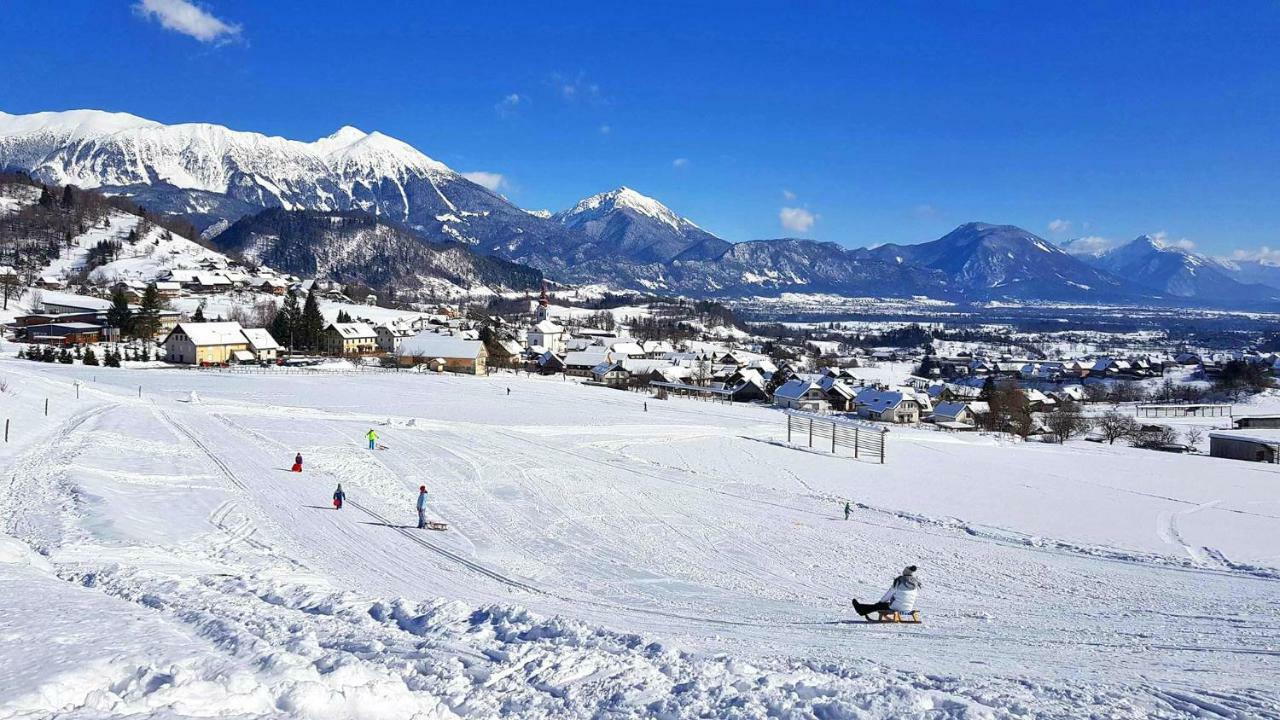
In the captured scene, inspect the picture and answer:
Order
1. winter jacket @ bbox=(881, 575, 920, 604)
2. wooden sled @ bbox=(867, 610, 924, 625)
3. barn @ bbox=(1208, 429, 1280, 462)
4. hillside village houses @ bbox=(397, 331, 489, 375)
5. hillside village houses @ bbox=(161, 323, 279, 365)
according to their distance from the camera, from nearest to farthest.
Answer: winter jacket @ bbox=(881, 575, 920, 604) → wooden sled @ bbox=(867, 610, 924, 625) → barn @ bbox=(1208, 429, 1280, 462) → hillside village houses @ bbox=(161, 323, 279, 365) → hillside village houses @ bbox=(397, 331, 489, 375)

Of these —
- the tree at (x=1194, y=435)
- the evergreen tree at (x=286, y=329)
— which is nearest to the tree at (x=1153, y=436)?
the tree at (x=1194, y=435)

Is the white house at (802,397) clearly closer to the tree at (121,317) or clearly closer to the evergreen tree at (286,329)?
the evergreen tree at (286,329)

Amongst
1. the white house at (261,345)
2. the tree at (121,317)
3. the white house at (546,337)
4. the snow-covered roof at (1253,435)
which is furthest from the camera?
the white house at (546,337)

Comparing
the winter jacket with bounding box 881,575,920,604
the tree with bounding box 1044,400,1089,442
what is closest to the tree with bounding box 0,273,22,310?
the winter jacket with bounding box 881,575,920,604

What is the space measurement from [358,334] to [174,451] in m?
59.7

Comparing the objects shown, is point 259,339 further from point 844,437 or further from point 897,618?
point 897,618

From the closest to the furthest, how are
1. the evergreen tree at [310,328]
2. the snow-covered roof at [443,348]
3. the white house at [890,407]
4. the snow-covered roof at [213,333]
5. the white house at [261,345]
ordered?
the snow-covered roof at [213,333], the white house at [890,407], the white house at [261,345], the snow-covered roof at [443,348], the evergreen tree at [310,328]

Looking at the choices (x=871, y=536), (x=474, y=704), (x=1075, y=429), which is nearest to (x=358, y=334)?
(x=1075, y=429)

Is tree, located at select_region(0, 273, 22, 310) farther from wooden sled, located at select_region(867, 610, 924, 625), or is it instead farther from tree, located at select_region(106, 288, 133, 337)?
wooden sled, located at select_region(867, 610, 924, 625)

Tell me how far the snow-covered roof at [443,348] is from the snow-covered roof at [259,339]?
11.9 m

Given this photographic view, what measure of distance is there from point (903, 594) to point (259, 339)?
71149 millimetres

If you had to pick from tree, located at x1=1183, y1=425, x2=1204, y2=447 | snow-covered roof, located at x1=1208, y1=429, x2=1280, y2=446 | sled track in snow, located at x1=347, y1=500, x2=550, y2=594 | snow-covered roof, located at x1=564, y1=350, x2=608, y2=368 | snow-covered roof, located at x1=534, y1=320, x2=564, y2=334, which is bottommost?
tree, located at x1=1183, y1=425, x2=1204, y2=447

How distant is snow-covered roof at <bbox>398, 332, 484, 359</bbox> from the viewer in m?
68.9

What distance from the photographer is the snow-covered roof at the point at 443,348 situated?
6894cm
